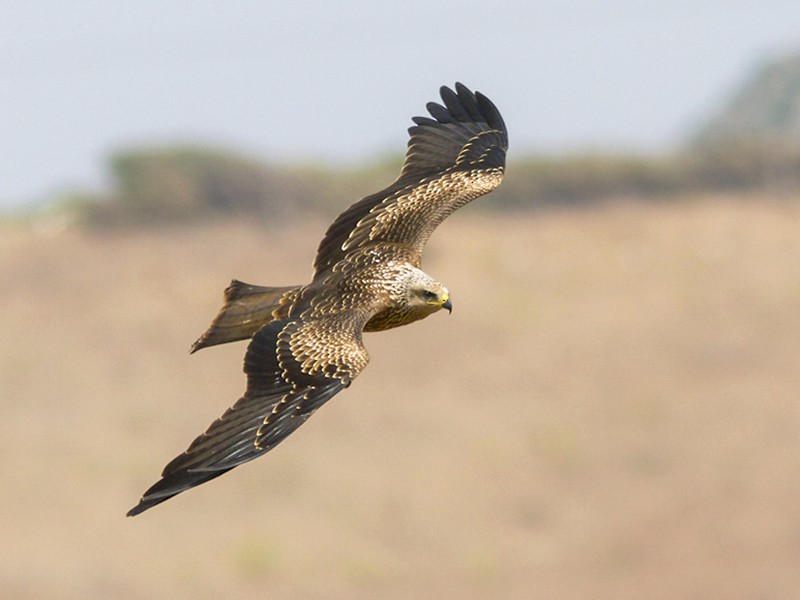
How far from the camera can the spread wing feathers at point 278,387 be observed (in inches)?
364

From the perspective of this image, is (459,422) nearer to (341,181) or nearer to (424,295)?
(341,181)

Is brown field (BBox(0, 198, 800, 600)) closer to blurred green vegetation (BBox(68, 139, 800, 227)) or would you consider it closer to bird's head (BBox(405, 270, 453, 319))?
blurred green vegetation (BBox(68, 139, 800, 227))

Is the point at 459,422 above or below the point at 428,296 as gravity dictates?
above

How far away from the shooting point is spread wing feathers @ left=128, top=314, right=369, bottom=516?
30.3 feet

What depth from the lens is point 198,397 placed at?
131ft

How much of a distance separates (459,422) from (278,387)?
100 ft

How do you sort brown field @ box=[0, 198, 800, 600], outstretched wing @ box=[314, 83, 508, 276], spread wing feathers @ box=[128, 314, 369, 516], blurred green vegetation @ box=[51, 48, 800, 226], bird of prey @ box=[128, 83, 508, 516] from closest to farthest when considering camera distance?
spread wing feathers @ box=[128, 314, 369, 516], bird of prey @ box=[128, 83, 508, 516], outstretched wing @ box=[314, 83, 508, 276], brown field @ box=[0, 198, 800, 600], blurred green vegetation @ box=[51, 48, 800, 226]

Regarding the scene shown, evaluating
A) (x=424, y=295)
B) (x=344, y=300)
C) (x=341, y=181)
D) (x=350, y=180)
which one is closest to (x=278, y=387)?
(x=344, y=300)

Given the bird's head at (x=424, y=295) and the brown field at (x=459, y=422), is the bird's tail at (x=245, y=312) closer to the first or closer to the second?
the bird's head at (x=424, y=295)

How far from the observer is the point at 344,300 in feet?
34.7

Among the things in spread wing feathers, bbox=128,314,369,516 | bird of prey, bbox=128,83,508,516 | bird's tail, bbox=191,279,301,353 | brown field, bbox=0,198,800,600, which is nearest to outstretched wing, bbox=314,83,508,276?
bird of prey, bbox=128,83,508,516

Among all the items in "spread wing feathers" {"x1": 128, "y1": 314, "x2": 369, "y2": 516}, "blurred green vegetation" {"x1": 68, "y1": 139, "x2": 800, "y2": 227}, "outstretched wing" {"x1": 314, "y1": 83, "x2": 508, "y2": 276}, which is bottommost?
"spread wing feathers" {"x1": 128, "y1": 314, "x2": 369, "y2": 516}

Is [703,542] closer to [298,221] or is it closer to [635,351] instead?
[635,351]

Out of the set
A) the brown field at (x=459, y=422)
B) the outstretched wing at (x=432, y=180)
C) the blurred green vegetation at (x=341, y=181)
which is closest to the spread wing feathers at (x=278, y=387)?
the outstretched wing at (x=432, y=180)
